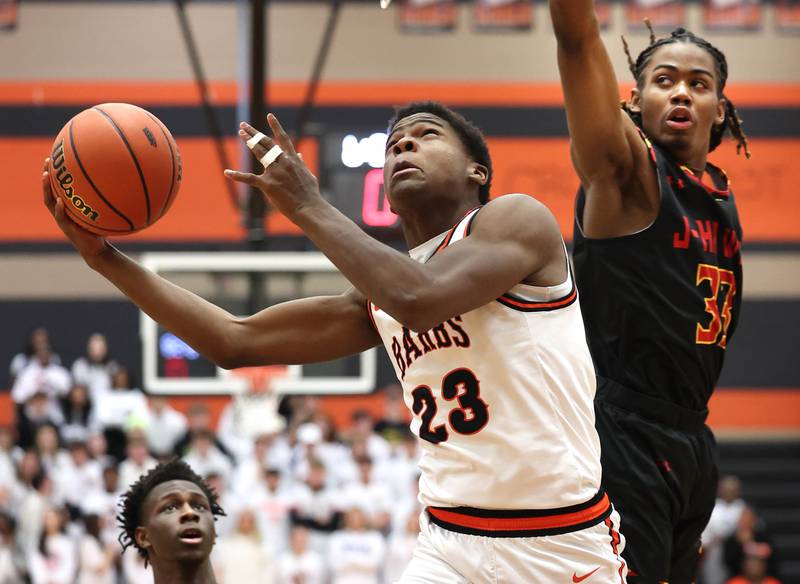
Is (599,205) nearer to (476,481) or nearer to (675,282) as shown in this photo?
(675,282)

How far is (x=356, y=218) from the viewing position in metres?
9.93

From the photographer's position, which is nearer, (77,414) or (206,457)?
(206,457)

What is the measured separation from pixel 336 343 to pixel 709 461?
3.94 feet

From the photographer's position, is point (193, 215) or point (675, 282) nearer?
point (675, 282)

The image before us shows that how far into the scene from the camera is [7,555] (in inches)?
461

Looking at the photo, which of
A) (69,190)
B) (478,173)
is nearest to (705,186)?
(478,173)

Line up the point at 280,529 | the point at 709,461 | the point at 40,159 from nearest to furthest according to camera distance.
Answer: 1. the point at 709,461
2. the point at 280,529
3. the point at 40,159

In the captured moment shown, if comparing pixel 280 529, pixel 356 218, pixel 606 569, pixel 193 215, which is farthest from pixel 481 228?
pixel 193 215

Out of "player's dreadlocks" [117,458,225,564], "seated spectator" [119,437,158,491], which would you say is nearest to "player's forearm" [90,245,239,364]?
"player's dreadlocks" [117,458,225,564]

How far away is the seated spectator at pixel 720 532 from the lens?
1307 centimetres

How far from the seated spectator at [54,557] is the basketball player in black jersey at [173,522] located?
7.77 m

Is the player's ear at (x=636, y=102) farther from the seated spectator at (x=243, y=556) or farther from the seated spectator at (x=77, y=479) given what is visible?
the seated spectator at (x=77, y=479)

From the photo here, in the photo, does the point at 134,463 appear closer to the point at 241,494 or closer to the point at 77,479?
the point at 77,479

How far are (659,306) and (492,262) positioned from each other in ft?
2.43
